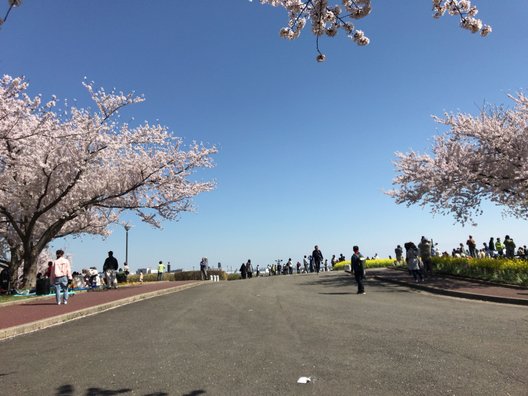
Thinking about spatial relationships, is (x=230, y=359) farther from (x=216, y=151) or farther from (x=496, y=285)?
(x=216, y=151)

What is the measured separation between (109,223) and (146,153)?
402 inches

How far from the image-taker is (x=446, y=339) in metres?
6.73

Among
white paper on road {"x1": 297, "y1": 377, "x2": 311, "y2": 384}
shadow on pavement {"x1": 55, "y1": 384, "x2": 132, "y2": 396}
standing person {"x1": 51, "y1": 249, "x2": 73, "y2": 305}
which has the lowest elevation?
white paper on road {"x1": 297, "y1": 377, "x2": 311, "y2": 384}

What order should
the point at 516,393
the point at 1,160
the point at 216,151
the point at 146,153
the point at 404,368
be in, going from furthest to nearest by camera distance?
1. the point at 216,151
2. the point at 146,153
3. the point at 1,160
4. the point at 404,368
5. the point at 516,393

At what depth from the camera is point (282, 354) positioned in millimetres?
6047

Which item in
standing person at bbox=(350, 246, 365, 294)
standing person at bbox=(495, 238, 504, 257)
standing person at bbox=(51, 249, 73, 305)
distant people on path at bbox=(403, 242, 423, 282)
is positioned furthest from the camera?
standing person at bbox=(495, 238, 504, 257)

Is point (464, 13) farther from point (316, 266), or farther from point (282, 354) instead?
point (316, 266)

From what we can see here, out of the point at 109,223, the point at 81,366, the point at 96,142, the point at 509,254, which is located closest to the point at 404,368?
the point at 81,366

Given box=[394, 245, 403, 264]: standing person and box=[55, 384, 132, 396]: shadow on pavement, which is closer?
box=[55, 384, 132, 396]: shadow on pavement

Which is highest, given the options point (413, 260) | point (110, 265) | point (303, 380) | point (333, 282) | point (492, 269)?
point (110, 265)

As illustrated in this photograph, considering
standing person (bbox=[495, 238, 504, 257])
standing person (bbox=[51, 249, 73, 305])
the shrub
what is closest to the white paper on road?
standing person (bbox=[51, 249, 73, 305])

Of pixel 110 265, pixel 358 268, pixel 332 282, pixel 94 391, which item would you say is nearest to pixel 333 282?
pixel 332 282

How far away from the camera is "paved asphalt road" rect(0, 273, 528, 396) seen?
15.3 feet

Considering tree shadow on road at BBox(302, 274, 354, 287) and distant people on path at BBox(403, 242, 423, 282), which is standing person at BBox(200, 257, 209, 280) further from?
distant people on path at BBox(403, 242, 423, 282)
